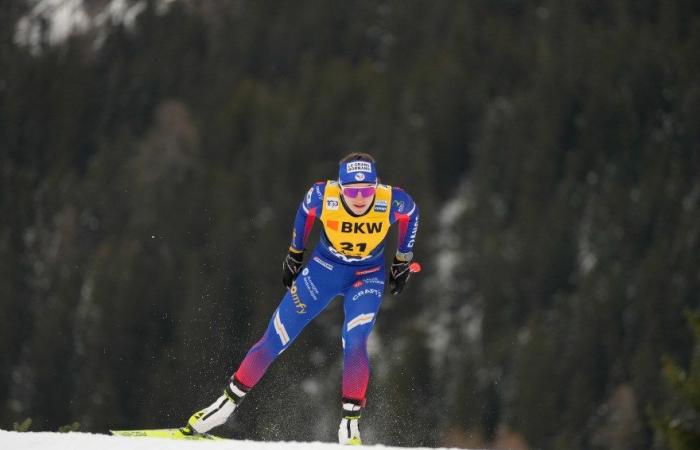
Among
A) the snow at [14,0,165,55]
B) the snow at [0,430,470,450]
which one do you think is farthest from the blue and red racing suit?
the snow at [14,0,165,55]

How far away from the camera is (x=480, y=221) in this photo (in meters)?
85.0

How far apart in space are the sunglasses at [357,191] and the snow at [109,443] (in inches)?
110

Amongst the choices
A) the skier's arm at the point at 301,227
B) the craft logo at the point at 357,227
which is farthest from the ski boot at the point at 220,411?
the craft logo at the point at 357,227

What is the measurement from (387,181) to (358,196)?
73347 mm

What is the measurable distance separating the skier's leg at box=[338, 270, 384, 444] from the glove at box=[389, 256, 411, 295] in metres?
0.46

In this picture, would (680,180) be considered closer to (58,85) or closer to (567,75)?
(567,75)

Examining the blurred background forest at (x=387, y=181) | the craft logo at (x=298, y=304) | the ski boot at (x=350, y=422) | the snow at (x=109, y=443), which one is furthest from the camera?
the blurred background forest at (x=387, y=181)

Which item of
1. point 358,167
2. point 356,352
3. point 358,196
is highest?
point 358,167

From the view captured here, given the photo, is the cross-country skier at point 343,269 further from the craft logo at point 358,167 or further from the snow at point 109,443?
the snow at point 109,443

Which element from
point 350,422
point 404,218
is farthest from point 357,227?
point 350,422

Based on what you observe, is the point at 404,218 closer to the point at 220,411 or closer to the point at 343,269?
the point at 343,269

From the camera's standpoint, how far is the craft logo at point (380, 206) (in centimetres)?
983

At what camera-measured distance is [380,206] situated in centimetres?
984

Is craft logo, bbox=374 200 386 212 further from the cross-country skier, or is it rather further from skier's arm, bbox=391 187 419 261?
skier's arm, bbox=391 187 419 261
